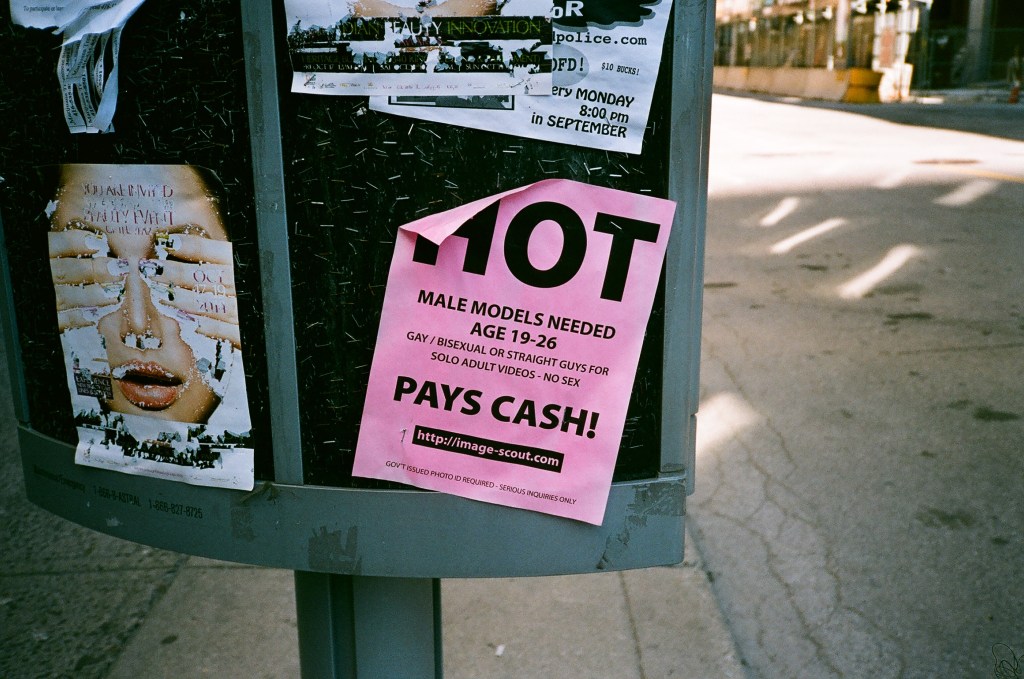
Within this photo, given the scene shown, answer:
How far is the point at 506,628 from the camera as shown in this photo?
3.19 meters

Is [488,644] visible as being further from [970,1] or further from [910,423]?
[970,1]

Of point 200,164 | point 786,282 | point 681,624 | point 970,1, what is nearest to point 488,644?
point 681,624

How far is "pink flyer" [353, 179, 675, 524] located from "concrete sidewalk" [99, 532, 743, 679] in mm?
1830

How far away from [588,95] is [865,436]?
3647 millimetres

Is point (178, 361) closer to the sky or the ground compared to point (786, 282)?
closer to the sky

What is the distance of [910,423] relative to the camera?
179 inches

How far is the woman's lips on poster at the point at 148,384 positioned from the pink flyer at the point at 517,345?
0.27 m

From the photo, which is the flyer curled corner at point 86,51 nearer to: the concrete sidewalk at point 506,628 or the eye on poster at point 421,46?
the eye on poster at point 421,46

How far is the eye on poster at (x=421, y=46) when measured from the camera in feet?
3.78

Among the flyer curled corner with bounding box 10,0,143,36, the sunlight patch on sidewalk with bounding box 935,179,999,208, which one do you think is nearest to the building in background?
the sunlight patch on sidewalk with bounding box 935,179,999,208

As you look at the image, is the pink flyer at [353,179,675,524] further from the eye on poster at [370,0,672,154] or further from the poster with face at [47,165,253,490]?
the poster with face at [47,165,253,490]

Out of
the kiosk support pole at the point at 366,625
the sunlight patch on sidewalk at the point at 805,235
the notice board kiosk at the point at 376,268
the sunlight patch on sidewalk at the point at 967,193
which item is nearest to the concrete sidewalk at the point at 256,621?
the kiosk support pole at the point at 366,625

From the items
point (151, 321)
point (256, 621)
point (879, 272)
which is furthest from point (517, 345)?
point (879, 272)

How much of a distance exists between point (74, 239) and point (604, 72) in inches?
29.0
